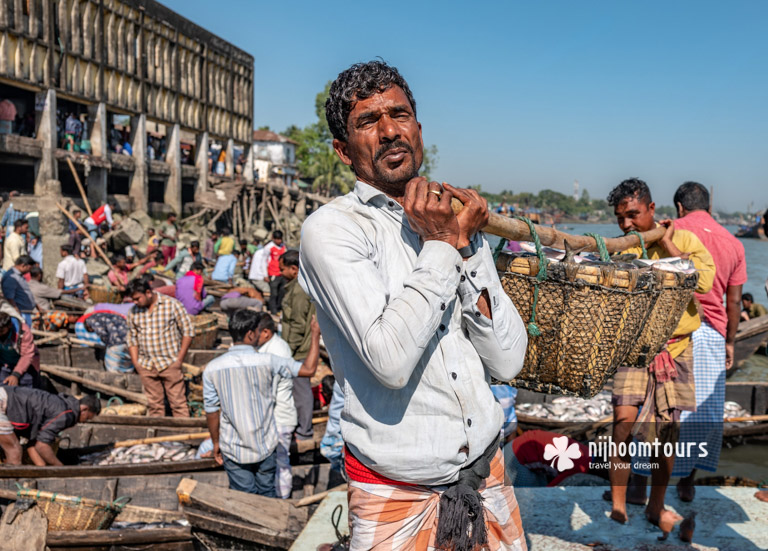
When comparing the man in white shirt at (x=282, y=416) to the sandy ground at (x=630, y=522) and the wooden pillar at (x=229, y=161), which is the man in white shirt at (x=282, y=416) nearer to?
the sandy ground at (x=630, y=522)

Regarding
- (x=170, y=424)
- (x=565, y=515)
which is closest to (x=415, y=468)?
(x=565, y=515)

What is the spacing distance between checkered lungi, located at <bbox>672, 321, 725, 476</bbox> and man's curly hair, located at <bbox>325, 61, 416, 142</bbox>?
2.64 metres

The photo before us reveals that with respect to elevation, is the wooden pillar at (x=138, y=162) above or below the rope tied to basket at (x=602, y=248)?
above

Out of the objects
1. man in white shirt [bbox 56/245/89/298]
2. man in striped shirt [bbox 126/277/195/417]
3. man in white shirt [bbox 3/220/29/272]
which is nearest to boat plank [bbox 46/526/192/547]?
man in striped shirt [bbox 126/277/195/417]

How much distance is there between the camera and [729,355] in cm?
433

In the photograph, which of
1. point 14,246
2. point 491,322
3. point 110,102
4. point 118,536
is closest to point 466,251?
point 491,322

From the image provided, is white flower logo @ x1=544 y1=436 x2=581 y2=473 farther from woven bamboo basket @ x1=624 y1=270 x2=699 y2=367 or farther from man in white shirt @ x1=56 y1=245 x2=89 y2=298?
man in white shirt @ x1=56 y1=245 x2=89 y2=298

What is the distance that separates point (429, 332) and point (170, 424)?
6.02 m

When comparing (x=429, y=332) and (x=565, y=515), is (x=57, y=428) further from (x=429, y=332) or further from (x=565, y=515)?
(x=429, y=332)

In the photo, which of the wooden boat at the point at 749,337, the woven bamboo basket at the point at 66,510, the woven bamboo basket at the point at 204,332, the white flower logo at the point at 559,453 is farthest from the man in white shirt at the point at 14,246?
the wooden boat at the point at 749,337

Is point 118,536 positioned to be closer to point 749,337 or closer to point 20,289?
point 20,289

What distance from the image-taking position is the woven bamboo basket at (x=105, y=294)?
11.1 metres

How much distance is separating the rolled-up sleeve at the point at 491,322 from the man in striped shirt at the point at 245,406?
2.97m

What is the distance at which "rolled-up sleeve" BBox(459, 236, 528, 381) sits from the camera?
1596mm
